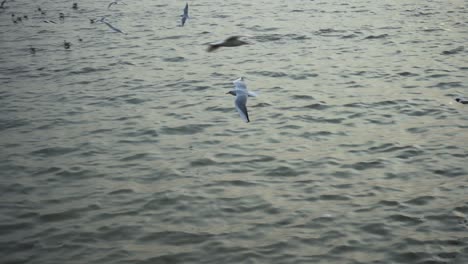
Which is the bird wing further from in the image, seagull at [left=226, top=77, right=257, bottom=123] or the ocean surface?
the ocean surface

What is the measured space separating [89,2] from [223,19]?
30.1ft

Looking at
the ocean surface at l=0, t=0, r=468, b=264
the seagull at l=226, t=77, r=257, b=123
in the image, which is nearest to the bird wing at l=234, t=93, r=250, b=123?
the seagull at l=226, t=77, r=257, b=123

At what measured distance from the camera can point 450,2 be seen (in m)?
24.8

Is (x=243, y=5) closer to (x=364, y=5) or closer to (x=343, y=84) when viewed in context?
(x=364, y=5)

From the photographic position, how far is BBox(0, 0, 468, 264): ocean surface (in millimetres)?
7238

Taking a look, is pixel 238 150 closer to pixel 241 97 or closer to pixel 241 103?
pixel 241 97

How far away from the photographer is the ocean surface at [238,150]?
7238 millimetres

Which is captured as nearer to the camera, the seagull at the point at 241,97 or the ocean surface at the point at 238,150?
A: the ocean surface at the point at 238,150

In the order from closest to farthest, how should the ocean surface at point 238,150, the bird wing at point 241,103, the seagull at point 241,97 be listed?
the ocean surface at point 238,150, the bird wing at point 241,103, the seagull at point 241,97

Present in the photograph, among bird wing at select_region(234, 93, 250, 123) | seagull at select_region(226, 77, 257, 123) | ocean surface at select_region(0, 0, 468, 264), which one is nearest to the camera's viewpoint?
ocean surface at select_region(0, 0, 468, 264)

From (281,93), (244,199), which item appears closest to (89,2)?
(281,93)

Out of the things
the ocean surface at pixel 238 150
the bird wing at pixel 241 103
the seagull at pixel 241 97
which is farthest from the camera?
the seagull at pixel 241 97

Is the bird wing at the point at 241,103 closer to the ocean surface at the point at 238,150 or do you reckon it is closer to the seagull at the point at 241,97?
the seagull at the point at 241,97

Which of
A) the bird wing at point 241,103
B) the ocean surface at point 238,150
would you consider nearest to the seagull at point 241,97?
the bird wing at point 241,103
